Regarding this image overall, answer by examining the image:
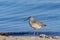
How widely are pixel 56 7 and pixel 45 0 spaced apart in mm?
2752

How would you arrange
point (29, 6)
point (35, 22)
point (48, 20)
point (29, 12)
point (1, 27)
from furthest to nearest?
1. point (29, 6)
2. point (29, 12)
3. point (48, 20)
4. point (1, 27)
5. point (35, 22)

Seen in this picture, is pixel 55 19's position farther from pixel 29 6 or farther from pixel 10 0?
pixel 10 0

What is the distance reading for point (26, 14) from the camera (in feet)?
61.3

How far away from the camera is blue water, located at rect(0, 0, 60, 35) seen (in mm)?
15375

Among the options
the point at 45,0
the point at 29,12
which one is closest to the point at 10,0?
the point at 45,0

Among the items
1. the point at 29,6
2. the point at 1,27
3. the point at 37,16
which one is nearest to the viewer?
the point at 1,27

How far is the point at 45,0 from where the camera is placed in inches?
908

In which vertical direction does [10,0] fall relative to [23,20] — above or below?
above

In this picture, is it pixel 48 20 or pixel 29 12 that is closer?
pixel 48 20

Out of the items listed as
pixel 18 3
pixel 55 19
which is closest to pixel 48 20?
pixel 55 19

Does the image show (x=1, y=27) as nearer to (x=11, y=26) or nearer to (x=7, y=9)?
(x=11, y=26)

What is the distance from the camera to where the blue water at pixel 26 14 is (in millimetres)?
15375

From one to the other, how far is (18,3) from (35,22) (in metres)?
10.0

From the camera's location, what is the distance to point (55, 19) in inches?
666
